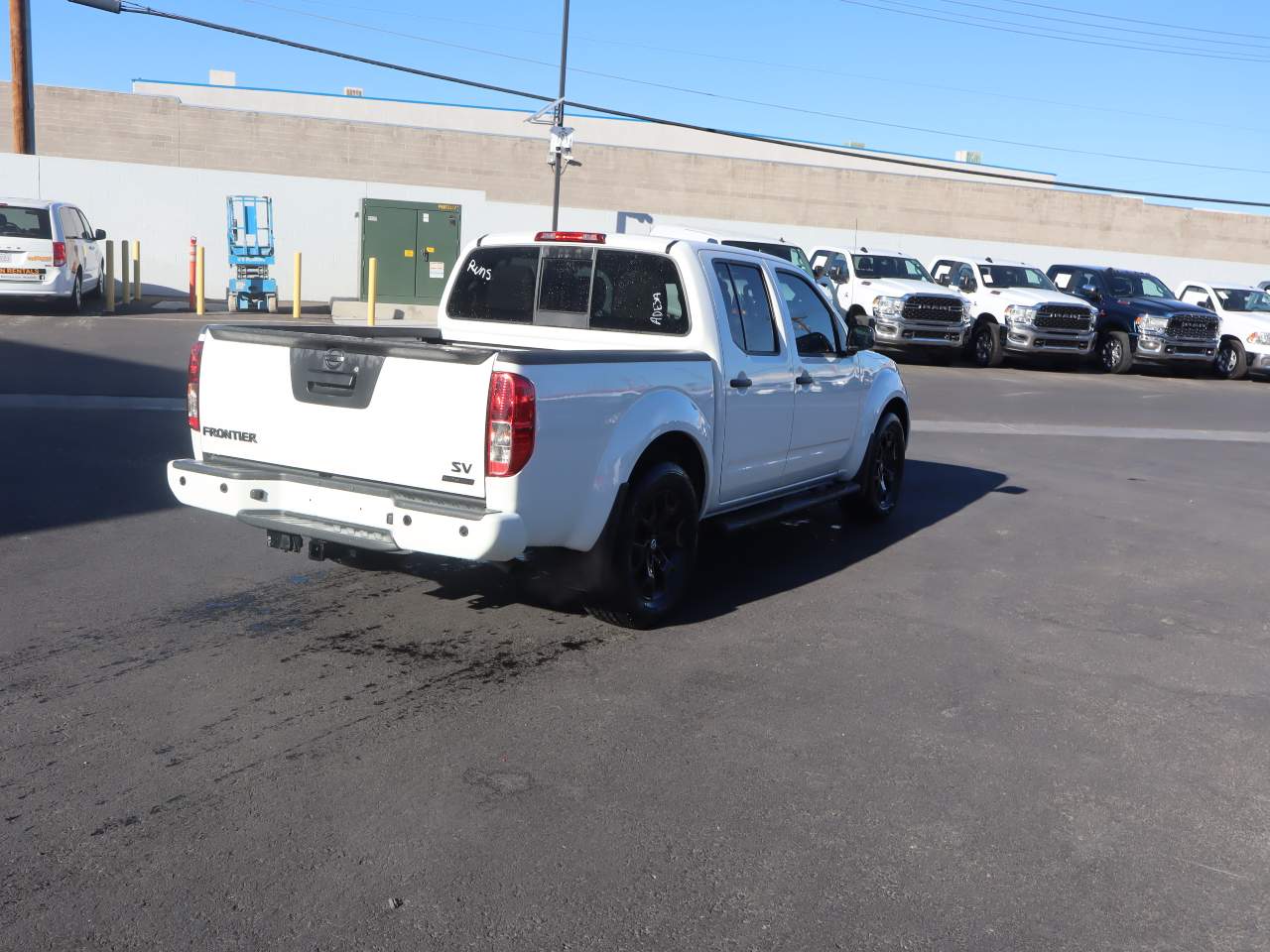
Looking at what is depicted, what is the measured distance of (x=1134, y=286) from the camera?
26312 mm

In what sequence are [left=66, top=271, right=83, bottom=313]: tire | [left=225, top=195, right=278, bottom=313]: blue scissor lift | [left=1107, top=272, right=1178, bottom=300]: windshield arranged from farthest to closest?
[left=1107, top=272, right=1178, bottom=300]: windshield
[left=225, top=195, right=278, bottom=313]: blue scissor lift
[left=66, top=271, right=83, bottom=313]: tire

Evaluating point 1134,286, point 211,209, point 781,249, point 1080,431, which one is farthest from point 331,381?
point 211,209

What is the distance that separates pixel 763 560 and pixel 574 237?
2.40 meters

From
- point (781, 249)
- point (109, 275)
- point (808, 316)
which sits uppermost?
point (781, 249)

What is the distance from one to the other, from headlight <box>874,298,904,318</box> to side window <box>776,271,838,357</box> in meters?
15.0

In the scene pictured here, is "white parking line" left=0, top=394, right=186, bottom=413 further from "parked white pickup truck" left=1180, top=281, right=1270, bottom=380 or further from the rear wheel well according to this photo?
"parked white pickup truck" left=1180, top=281, right=1270, bottom=380

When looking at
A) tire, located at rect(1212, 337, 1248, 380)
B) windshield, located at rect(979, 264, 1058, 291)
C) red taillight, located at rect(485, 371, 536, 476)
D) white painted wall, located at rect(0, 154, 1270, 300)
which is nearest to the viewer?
red taillight, located at rect(485, 371, 536, 476)

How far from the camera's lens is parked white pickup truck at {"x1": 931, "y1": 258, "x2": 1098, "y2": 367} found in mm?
23859

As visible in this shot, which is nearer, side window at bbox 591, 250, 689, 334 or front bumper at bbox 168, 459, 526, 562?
front bumper at bbox 168, 459, 526, 562

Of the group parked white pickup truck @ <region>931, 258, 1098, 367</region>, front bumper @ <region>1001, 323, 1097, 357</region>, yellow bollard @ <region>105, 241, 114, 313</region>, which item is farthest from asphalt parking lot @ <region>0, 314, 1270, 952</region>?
parked white pickup truck @ <region>931, 258, 1098, 367</region>

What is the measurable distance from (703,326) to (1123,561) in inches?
147

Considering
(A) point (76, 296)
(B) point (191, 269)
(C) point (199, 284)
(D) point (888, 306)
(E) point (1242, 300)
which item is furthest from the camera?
(E) point (1242, 300)

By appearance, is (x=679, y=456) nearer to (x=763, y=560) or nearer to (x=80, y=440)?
(x=763, y=560)

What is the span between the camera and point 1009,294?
24.4 meters
